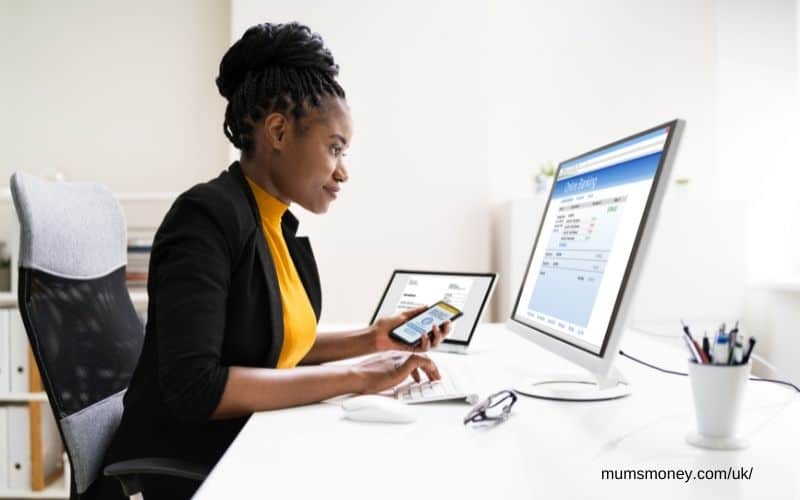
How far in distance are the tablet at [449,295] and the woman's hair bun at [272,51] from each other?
1.96 feet

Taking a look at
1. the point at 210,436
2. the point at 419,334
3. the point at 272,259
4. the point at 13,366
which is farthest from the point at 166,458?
the point at 13,366

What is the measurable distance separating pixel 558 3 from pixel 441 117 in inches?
31.8

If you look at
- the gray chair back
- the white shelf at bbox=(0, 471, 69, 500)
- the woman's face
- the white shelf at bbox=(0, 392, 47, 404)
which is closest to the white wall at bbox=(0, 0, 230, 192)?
the white shelf at bbox=(0, 392, 47, 404)

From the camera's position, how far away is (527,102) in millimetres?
3135

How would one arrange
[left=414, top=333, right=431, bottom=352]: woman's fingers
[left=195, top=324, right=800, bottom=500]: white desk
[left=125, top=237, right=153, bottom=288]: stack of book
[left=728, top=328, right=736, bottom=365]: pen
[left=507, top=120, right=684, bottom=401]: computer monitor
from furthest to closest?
[left=125, top=237, right=153, bottom=288]: stack of book → [left=414, top=333, right=431, bottom=352]: woman's fingers → [left=507, top=120, right=684, bottom=401]: computer monitor → [left=728, top=328, right=736, bottom=365]: pen → [left=195, top=324, right=800, bottom=500]: white desk

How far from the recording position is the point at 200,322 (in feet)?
3.20

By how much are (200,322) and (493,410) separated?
0.44 m

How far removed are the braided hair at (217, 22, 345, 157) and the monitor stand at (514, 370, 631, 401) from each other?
625 mm

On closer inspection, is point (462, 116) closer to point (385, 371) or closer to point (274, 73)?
point (274, 73)

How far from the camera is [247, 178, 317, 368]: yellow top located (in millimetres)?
1231

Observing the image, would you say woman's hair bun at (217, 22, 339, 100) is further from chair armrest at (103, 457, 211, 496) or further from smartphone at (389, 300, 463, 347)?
chair armrest at (103, 457, 211, 496)

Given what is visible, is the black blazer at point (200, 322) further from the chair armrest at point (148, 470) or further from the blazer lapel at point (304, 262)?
the blazer lapel at point (304, 262)

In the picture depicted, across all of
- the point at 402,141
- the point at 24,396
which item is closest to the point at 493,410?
the point at 402,141

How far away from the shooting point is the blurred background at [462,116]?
113 inches
